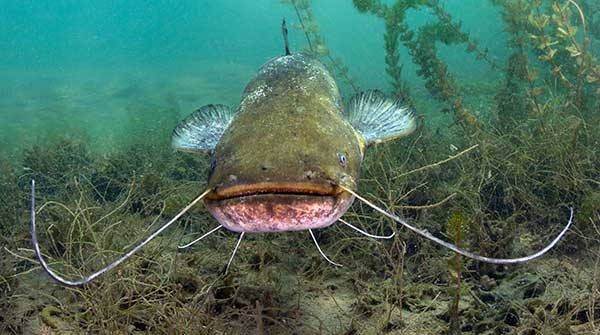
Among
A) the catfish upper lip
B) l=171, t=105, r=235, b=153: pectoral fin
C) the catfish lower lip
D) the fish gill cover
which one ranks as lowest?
the fish gill cover

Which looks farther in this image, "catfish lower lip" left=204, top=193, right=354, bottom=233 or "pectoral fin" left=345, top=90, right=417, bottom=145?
"pectoral fin" left=345, top=90, right=417, bottom=145

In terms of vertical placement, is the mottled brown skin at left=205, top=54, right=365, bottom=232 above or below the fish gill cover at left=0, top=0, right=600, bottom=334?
above

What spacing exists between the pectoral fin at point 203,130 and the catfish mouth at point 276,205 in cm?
101

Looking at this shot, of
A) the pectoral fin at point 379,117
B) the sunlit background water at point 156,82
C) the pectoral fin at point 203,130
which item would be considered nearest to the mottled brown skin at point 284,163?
the pectoral fin at point 379,117

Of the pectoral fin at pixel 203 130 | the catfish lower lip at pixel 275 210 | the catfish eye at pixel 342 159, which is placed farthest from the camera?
the pectoral fin at pixel 203 130

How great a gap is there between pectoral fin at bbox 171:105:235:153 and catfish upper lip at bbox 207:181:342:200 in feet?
3.25

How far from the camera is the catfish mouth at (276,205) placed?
70.1 inches

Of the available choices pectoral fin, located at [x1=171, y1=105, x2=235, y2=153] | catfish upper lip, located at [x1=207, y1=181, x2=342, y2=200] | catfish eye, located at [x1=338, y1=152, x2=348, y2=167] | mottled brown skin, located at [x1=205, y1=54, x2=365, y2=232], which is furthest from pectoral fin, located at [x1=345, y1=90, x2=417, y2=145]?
catfish upper lip, located at [x1=207, y1=181, x2=342, y2=200]

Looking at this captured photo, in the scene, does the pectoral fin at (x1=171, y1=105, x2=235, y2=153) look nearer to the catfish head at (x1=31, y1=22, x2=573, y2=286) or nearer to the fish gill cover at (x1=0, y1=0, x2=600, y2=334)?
the catfish head at (x1=31, y1=22, x2=573, y2=286)

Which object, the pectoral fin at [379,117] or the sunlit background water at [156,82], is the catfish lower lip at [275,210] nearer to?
the pectoral fin at [379,117]

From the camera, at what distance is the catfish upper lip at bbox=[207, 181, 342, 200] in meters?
1.80

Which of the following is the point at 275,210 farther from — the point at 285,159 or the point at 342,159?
the point at 342,159

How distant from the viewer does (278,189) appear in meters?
1.81

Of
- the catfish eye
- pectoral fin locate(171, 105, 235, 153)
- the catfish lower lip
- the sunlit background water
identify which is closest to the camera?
the catfish lower lip
